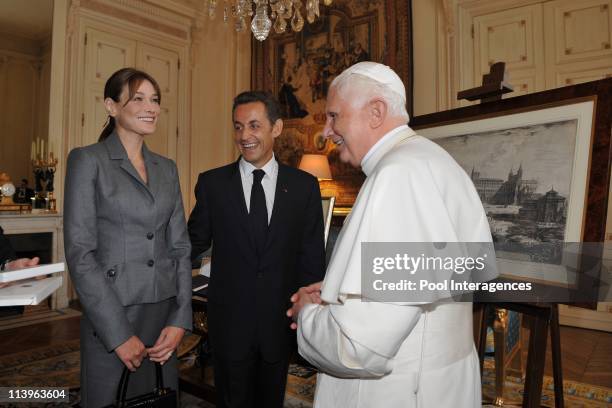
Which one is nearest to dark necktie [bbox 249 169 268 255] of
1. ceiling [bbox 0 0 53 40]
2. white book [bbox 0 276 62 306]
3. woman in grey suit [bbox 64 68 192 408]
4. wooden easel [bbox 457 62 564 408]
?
woman in grey suit [bbox 64 68 192 408]

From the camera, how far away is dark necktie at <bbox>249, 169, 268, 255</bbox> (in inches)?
74.0

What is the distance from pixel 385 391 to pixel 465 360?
27 centimetres

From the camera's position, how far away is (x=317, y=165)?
5820 mm

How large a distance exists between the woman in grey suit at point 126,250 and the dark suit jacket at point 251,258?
0.20m

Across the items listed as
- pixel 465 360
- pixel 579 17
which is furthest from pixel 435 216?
pixel 579 17

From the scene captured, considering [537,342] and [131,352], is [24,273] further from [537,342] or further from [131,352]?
[537,342]

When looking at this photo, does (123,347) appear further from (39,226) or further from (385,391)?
(39,226)

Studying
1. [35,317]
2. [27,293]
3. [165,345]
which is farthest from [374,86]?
[35,317]

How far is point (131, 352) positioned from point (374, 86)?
46.4 inches

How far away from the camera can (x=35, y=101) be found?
5.72 m

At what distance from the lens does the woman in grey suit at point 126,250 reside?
143 cm

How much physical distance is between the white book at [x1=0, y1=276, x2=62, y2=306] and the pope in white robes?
64cm

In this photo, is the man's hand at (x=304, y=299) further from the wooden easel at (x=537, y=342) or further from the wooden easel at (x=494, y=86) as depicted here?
the wooden easel at (x=494, y=86)

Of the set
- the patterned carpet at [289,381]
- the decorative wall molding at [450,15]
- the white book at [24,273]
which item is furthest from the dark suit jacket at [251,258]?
the decorative wall molding at [450,15]
